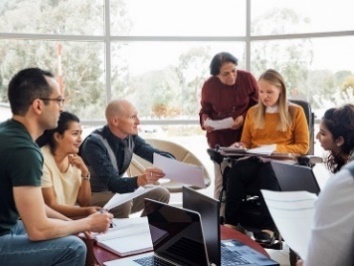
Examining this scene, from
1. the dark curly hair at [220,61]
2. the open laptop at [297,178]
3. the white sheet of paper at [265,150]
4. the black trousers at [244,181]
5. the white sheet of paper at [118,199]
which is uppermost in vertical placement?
the dark curly hair at [220,61]

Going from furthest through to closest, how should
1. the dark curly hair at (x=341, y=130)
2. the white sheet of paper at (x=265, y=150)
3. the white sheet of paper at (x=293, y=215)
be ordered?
the white sheet of paper at (x=265, y=150) → the dark curly hair at (x=341, y=130) → the white sheet of paper at (x=293, y=215)

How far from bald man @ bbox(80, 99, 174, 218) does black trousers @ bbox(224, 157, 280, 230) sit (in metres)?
0.53

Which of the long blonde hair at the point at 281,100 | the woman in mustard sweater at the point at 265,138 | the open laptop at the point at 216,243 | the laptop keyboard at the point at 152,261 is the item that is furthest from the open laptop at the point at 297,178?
the long blonde hair at the point at 281,100

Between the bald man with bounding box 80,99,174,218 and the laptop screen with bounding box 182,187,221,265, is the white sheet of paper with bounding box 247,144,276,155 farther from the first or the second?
the laptop screen with bounding box 182,187,221,265

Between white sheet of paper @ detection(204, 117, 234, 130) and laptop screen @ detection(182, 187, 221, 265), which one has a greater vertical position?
white sheet of paper @ detection(204, 117, 234, 130)

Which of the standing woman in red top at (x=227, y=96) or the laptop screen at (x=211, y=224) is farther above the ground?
the standing woman in red top at (x=227, y=96)

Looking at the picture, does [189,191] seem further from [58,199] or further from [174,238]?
[58,199]

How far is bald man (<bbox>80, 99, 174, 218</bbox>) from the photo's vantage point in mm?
3008

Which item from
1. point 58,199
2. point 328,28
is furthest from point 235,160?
point 328,28

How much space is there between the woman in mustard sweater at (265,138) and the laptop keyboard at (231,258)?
4.06 feet

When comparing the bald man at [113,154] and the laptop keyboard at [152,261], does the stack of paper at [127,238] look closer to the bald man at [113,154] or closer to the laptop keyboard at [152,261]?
the laptop keyboard at [152,261]

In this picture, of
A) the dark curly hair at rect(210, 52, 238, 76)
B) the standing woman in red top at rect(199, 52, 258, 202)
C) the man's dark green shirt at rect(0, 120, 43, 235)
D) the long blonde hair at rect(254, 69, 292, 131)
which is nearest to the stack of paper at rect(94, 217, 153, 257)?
the man's dark green shirt at rect(0, 120, 43, 235)

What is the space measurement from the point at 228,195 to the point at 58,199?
1.23m

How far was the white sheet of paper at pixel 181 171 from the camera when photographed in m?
2.59
